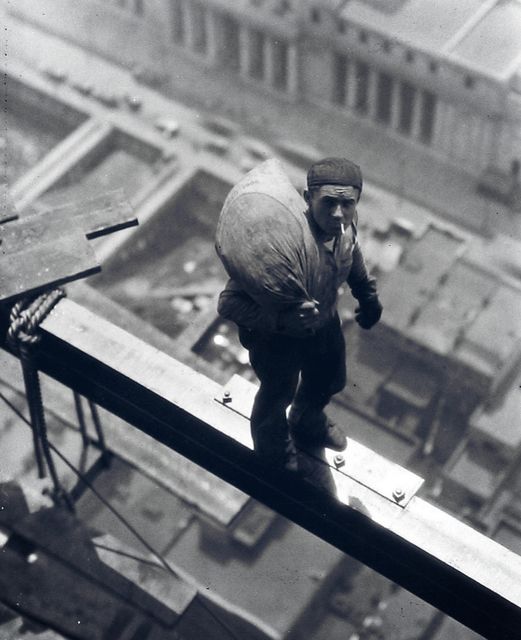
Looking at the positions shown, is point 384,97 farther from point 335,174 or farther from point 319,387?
point 335,174

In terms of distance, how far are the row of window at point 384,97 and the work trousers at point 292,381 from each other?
173 feet

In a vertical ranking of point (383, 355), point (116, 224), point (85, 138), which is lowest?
point (116, 224)

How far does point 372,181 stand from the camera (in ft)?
230

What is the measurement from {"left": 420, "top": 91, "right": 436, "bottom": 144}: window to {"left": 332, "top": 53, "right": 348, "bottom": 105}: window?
5.62 meters

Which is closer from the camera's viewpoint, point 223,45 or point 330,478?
point 330,478

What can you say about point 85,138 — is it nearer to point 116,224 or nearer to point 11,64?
point 11,64

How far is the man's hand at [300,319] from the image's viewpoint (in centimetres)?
1428

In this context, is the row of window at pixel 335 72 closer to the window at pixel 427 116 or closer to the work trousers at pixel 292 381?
the window at pixel 427 116

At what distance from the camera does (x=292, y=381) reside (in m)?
16.5

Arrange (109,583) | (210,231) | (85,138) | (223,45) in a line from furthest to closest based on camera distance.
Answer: (223,45) < (85,138) < (210,231) < (109,583)

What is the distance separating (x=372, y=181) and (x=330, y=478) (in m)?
54.3

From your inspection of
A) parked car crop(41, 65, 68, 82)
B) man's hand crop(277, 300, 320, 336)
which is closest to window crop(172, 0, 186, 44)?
parked car crop(41, 65, 68, 82)

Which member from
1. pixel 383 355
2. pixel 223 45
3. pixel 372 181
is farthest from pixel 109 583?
pixel 223 45

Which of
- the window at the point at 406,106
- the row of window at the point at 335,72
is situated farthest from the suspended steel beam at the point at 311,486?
the window at the point at 406,106
